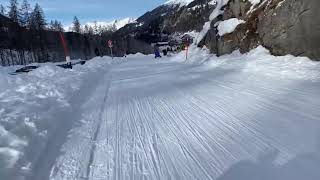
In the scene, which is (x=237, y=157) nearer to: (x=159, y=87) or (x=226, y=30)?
(x=159, y=87)

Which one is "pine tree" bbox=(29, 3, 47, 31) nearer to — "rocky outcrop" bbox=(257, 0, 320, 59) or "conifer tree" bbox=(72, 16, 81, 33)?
"conifer tree" bbox=(72, 16, 81, 33)

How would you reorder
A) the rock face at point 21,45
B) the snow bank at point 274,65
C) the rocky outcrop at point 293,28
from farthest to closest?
the rock face at point 21,45 → the rocky outcrop at point 293,28 → the snow bank at point 274,65

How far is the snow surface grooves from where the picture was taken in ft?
16.6

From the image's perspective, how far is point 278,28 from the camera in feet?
54.3

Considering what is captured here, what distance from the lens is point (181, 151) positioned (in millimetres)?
5848

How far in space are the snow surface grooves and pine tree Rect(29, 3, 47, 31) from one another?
86.1 metres

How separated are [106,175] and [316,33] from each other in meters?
10.9

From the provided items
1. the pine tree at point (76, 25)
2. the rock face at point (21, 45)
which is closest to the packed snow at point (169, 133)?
the rock face at point (21, 45)

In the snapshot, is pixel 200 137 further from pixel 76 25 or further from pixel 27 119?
pixel 76 25

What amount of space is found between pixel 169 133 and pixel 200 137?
26.6 inches

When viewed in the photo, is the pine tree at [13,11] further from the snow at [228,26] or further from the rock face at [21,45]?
the snow at [228,26]

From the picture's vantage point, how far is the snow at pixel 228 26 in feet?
77.7

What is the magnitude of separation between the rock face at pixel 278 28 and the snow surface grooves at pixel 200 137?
375 cm

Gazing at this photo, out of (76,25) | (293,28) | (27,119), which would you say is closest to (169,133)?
(27,119)
